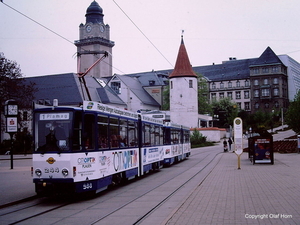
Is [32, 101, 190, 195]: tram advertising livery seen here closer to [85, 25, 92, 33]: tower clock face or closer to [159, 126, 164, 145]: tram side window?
[159, 126, 164, 145]: tram side window

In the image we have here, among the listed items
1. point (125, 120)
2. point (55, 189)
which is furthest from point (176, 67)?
point (55, 189)

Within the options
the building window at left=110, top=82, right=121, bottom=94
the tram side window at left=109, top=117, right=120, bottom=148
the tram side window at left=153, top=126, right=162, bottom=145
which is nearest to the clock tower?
the building window at left=110, top=82, right=121, bottom=94

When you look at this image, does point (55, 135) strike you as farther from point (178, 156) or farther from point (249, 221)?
point (178, 156)

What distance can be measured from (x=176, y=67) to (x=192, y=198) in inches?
2939

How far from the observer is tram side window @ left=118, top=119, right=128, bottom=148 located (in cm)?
1720

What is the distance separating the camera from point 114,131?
1639cm

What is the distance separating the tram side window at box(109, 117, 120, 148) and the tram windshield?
2797mm

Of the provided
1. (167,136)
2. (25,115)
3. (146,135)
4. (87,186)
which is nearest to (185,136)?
(167,136)

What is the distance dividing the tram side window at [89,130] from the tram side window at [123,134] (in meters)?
2.90

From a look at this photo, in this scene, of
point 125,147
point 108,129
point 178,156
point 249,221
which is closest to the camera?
point 249,221

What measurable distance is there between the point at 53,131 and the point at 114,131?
3.40m

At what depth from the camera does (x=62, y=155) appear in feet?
43.1

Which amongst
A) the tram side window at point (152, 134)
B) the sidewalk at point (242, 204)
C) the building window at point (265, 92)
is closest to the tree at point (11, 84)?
the tram side window at point (152, 134)

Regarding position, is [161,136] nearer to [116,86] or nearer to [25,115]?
[25,115]
